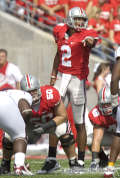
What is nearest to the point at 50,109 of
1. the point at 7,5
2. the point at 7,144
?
the point at 7,144

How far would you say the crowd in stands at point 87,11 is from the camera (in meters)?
12.1

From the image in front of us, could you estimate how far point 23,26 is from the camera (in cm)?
1246

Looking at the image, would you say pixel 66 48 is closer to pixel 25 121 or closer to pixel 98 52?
pixel 25 121

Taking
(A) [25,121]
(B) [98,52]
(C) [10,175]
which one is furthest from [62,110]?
(B) [98,52]

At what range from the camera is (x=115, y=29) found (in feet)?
40.0

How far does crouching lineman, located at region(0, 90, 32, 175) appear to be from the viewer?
6258 millimetres

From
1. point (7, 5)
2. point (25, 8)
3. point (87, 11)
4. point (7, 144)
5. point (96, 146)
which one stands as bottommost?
Answer: point (96, 146)

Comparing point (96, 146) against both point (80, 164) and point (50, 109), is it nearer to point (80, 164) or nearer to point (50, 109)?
point (80, 164)

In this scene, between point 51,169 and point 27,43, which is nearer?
point 51,169

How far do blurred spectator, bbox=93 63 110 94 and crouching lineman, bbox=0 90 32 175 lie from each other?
433 cm

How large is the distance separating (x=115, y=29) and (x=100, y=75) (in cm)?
175

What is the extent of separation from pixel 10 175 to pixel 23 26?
20.7ft

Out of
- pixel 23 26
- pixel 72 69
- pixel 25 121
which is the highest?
pixel 23 26

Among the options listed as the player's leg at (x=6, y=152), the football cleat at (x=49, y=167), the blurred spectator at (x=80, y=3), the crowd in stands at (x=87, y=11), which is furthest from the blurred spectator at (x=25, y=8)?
the player's leg at (x=6, y=152)
